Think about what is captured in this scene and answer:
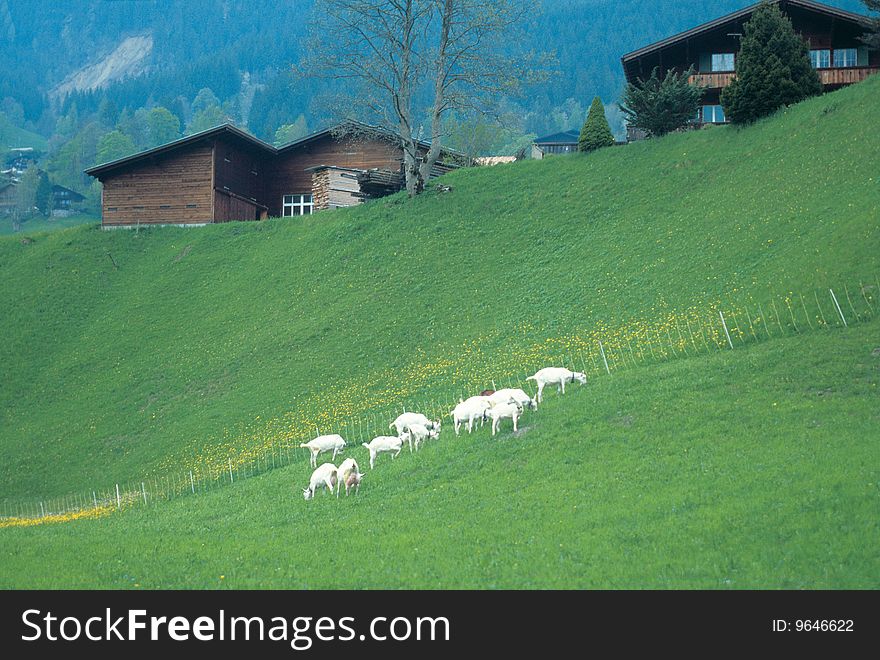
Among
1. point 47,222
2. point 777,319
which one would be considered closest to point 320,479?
point 777,319

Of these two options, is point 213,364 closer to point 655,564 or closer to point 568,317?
point 568,317

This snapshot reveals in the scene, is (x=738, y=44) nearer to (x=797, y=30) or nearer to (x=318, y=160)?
(x=797, y=30)

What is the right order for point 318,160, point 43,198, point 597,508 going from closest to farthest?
point 597,508, point 318,160, point 43,198

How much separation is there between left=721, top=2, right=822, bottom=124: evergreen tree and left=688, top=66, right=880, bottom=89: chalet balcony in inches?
159

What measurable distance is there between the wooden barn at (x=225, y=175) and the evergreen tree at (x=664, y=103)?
14.4m

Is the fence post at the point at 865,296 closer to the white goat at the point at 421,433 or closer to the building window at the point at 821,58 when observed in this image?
the white goat at the point at 421,433

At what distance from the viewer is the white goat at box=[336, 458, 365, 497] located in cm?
2714

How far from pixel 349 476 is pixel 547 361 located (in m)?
12.7

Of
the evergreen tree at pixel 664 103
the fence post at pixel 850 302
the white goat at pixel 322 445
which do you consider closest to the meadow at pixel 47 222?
the evergreen tree at pixel 664 103

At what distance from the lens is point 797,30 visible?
61.8 m

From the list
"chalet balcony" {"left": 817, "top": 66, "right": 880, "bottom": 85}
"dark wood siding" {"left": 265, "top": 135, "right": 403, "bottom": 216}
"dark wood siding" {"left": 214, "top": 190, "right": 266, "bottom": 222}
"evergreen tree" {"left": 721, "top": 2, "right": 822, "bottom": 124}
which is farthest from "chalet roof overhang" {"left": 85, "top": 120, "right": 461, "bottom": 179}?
"chalet balcony" {"left": 817, "top": 66, "right": 880, "bottom": 85}

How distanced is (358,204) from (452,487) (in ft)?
136

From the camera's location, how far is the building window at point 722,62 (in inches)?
2472

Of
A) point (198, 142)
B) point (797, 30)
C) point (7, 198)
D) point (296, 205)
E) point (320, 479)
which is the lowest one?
point (320, 479)
